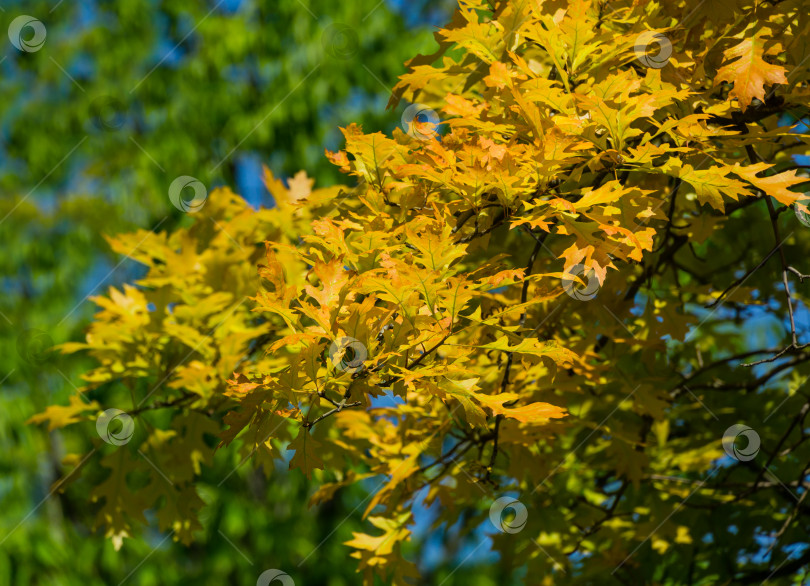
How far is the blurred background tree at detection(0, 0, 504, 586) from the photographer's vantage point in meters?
5.32

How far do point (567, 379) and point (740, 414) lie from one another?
1.18 m

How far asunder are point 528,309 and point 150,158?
4628 mm

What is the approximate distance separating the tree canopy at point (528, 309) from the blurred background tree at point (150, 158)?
8.30ft

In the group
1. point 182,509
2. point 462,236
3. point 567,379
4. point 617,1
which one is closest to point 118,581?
point 182,509

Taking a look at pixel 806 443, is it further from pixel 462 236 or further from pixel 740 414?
pixel 462 236

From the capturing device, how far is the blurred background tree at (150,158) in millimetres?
5320

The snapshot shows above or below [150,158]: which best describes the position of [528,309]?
below

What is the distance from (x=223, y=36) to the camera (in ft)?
21.2

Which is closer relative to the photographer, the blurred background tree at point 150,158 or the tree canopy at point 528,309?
the tree canopy at point 528,309

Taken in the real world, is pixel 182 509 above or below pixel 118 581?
above

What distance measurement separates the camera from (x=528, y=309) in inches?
99.2

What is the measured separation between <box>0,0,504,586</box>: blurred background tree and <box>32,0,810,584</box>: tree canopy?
2.53 metres

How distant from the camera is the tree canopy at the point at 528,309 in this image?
1.69m

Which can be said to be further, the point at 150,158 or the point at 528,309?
the point at 150,158
